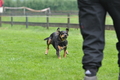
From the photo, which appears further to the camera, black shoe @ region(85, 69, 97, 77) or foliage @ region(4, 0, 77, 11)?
foliage @ region(4, 0, 77, 11)

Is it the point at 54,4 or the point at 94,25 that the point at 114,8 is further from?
the point at 54,4

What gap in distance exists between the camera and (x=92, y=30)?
3100 millimetres

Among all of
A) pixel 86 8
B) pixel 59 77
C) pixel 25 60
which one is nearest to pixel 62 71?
Answer: pixel 59 77

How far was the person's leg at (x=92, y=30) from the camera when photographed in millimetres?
3041

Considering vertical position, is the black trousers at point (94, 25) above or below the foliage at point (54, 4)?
above

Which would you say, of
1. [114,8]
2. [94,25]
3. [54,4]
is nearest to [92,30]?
[94,25]

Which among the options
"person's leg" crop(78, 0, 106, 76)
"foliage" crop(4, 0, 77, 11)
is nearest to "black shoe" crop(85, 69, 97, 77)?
"person's leg" crop(78, 0, 106, 76)

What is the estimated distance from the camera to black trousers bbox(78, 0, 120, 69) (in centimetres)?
303

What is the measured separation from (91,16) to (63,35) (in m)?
5.32

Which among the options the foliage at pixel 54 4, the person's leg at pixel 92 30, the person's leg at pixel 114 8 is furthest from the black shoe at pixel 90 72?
the foliage at pixel 54 4

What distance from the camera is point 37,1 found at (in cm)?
4866

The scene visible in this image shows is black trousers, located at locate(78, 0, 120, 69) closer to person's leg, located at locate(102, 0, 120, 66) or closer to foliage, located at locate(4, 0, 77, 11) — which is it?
person's leg, located at locate(102, 0, 120, 66)

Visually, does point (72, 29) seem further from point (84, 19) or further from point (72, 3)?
point (72, 3)

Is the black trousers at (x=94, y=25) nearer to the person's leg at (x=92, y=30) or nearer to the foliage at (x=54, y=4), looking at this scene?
the person's leg at (x=92, y=30)
